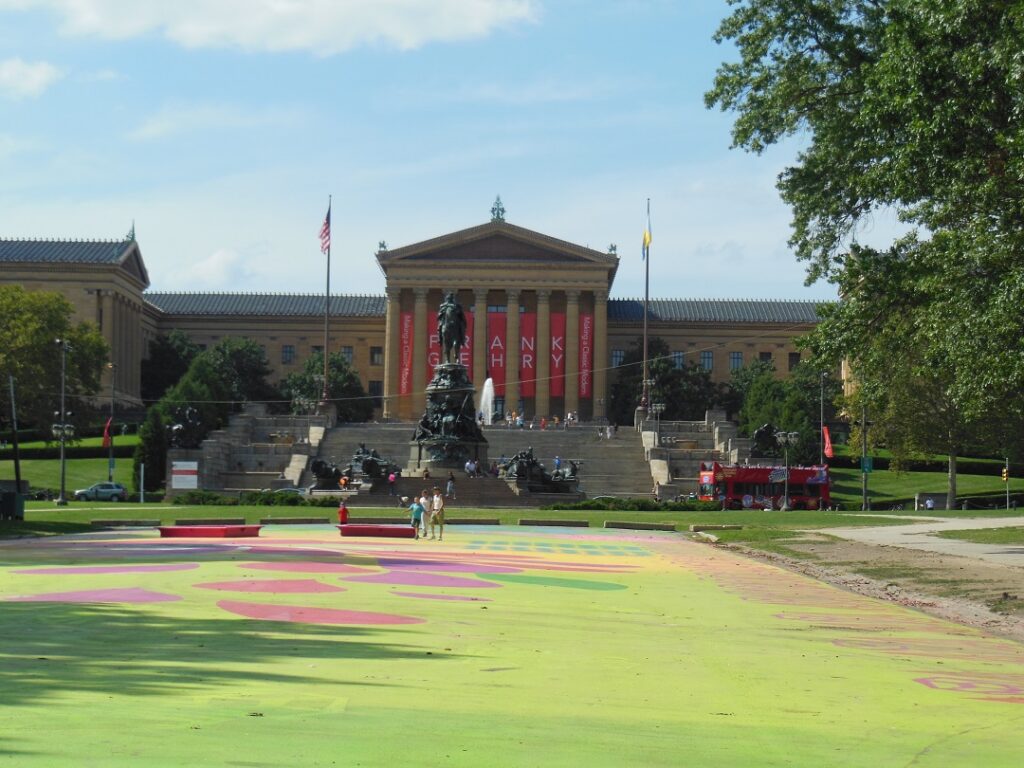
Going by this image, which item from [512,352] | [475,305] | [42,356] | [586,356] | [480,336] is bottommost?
[42,356]

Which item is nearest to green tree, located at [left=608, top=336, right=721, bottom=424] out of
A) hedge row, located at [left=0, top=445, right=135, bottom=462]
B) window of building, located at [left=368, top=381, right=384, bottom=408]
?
window of building, located at [left=368, top=381, right=384, bottom=408]

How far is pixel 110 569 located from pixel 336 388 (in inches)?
4560

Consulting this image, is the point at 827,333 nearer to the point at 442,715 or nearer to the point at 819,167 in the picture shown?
the point at 819,167

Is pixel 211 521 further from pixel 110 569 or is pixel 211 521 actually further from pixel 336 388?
pixel 336 388

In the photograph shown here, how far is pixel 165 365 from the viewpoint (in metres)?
156

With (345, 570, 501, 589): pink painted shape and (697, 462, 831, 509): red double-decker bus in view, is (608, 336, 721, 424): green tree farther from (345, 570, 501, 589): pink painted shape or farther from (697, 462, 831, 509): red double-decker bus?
(345, 570, 501, 589): pink painted shape

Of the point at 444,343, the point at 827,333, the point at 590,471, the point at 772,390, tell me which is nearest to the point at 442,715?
the point at 827,333

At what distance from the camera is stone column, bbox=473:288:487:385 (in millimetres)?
145500

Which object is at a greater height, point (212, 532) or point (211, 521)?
point (212, 532)

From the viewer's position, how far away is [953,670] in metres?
13.0

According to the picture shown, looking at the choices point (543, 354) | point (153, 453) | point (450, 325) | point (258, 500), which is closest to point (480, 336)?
point (543, 354)

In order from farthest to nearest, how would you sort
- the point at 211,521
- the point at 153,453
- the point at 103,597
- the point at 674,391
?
the point at 674,391
the point at 153,453
the point at 211,521
the point at 103,597

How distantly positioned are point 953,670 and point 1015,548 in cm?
2212

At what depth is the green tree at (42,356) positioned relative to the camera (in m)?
97.7
